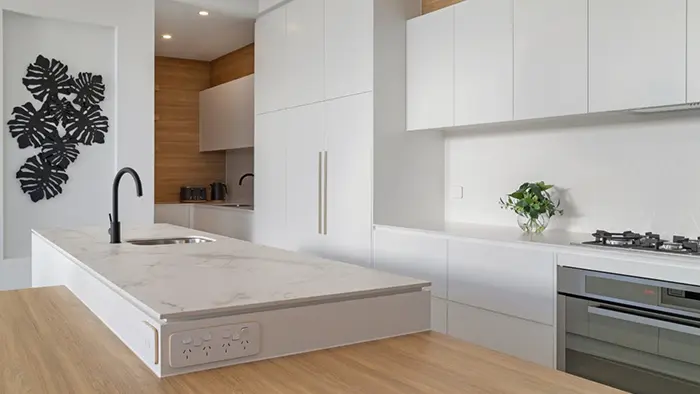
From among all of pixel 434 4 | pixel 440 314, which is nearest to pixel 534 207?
pixel 440 314

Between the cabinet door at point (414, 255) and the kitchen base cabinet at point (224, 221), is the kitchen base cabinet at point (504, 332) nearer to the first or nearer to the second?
the cabinet door at point (414, 255)

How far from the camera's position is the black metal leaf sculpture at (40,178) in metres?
4.45

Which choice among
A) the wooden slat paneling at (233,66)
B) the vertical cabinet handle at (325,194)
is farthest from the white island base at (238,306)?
the wooden slat paneling at (233,66)

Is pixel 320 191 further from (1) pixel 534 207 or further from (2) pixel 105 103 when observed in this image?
(2) pixel 105 103

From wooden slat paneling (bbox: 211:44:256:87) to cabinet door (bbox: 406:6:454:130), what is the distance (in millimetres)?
2665

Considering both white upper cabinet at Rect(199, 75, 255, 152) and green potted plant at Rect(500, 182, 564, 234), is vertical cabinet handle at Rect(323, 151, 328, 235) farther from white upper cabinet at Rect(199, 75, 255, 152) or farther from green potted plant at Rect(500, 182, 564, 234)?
white upper cabinet at Rect(199, 75, 255, 152)

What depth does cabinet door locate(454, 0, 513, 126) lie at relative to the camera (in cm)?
327

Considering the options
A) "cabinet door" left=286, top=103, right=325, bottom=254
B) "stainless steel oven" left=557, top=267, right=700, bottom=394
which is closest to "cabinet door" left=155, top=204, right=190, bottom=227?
"cabinet door" left=286, top=103, right=325, bottom=254

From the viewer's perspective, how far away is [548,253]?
2.77m

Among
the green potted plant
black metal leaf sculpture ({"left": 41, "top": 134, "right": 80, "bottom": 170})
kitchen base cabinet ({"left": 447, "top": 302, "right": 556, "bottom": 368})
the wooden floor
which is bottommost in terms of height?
kitchen base cabinet ({"left": 447, "top": 302, "right": 556, "bottom": 368})

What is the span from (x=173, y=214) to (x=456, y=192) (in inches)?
134

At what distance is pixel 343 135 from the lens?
4.13 meters

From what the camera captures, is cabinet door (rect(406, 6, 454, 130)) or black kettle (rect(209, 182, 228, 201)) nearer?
cabinet door (rect(406, 6, 454, 130))

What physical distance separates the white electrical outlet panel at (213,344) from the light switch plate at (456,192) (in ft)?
9.16
